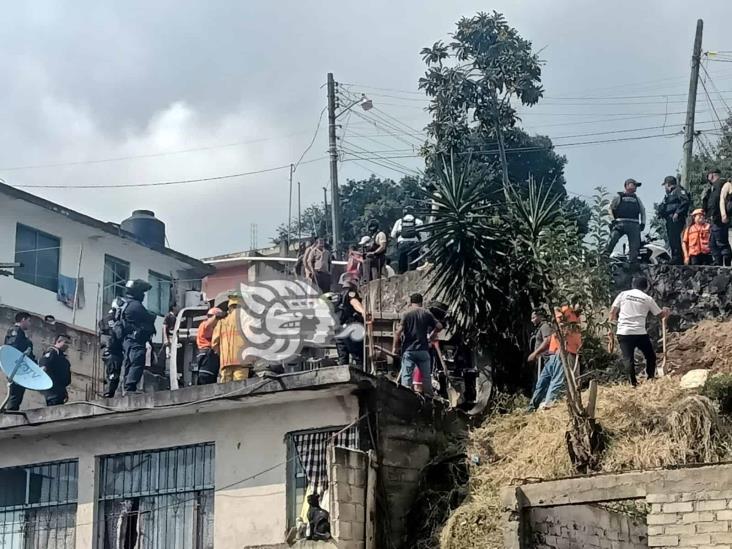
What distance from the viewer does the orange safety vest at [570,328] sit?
1427 centimetres

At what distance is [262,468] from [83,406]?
2878 mm

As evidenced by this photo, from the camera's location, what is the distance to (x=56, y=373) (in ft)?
58.4

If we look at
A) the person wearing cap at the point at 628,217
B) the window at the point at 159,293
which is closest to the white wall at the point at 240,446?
the person wearing cap at the point at 628,217

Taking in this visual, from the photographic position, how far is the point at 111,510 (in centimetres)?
1622

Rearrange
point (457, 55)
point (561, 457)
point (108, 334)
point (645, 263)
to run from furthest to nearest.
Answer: point (457, 55) → point (645, 263) → point (108, 334) → point (561, 457)

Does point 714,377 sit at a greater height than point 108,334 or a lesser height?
lesser

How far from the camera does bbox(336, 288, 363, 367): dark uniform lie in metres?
16.3

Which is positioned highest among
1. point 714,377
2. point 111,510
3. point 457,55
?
point 457,55

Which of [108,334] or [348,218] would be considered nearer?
[108,334]

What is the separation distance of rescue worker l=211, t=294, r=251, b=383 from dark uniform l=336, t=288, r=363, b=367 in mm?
1351

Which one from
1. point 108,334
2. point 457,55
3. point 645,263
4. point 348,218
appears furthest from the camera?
point 348,218

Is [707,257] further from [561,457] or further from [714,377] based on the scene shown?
[561,457]

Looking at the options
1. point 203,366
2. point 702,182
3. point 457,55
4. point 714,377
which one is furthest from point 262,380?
point 702,182

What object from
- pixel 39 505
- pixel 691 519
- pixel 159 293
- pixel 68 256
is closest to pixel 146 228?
pixel 159 293
